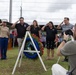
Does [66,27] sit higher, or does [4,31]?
[66,27]

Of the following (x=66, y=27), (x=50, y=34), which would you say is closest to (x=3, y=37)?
(x=50, y=34)

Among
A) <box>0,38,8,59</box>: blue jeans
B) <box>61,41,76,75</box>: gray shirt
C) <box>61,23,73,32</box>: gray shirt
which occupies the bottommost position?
<box>0,38,8,59</box>: blue jeans

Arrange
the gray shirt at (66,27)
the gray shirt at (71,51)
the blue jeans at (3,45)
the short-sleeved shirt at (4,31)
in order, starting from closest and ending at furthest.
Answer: the gray shirt at (71,51), the gray shirt at (66,27), the short-sleeved shirt at (4,31), the blue jeans at (3,45)

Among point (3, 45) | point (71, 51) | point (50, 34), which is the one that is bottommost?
point (3, 45)

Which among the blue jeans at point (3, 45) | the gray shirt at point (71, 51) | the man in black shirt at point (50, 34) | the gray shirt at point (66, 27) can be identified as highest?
the gray shirt at point (71, 51)

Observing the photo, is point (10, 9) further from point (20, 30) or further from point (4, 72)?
point (4, 72)

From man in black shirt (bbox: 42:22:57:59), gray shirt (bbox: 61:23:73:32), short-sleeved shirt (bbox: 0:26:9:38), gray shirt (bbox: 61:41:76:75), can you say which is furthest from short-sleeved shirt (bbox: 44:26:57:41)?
gray shirt (bbox: 61:41:76:75)

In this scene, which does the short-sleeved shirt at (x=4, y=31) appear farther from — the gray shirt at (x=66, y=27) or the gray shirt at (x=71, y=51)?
the gray shirt at (x=71, y=51)

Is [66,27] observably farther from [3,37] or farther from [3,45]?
[3,45]

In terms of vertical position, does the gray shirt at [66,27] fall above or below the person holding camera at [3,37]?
above

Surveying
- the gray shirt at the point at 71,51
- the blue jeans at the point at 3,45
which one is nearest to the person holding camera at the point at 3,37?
the blue jeans at the point at 3,45

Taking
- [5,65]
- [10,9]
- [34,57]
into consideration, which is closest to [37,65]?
[34,57]

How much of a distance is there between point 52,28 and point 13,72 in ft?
12.5

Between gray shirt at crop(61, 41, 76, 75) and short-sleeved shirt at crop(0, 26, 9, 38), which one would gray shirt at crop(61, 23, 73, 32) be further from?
gray shirt at crop(61, 41, 76, 75)
